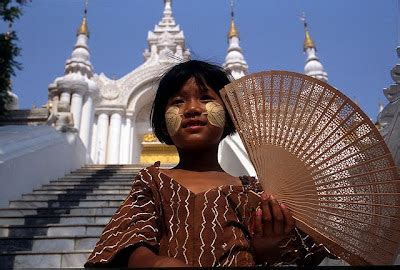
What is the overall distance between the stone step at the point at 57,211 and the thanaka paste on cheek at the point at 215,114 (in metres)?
3.80

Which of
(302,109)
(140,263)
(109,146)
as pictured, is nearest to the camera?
(140,263)

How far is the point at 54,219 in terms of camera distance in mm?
4969

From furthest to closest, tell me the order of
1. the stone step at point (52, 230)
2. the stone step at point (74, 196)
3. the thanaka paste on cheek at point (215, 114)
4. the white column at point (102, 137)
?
the white column at point (102, 137), the stone step at point (74, 196), the stone step at point (52, 230), the thanaka paste on cheek at point (215, 114)

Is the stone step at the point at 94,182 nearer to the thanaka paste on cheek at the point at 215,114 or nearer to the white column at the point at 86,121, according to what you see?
the white column at the point at 86,121

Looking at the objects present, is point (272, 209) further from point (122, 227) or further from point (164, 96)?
point (164, 96)

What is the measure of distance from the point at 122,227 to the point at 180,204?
215mm

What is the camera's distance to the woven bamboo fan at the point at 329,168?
51.3 inches

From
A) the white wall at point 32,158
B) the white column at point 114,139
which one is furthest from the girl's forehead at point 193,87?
the white column at point 114,139

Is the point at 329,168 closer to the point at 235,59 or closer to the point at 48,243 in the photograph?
the point at 48,243

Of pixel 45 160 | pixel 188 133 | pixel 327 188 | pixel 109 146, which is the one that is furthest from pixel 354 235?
pixel 109 146

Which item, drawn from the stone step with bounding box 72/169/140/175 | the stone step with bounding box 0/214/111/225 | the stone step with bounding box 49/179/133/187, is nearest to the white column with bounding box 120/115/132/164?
the stone step with bounding box 72/169/140/175

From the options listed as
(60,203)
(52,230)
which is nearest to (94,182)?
(60,203)

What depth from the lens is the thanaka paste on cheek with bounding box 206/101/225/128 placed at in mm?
1623

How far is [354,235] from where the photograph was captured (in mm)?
1322
